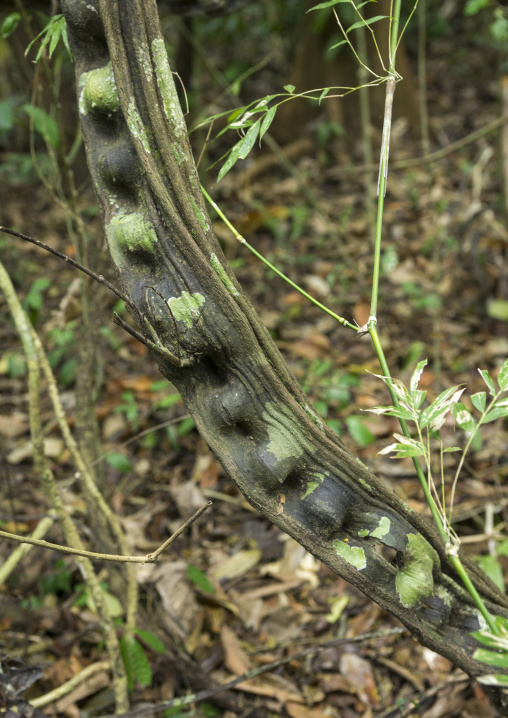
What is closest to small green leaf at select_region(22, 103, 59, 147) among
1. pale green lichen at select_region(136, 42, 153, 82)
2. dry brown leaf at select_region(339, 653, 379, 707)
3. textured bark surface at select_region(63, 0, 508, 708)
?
textured bark surface at select_region(63, 0, 508, 708)

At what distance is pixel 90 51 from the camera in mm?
1202

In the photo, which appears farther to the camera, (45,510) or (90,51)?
(45,510)

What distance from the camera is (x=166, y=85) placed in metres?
1.14

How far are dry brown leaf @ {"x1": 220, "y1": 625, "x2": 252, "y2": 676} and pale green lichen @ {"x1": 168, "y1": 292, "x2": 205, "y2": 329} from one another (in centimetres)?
143

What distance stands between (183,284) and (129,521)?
6.18ft

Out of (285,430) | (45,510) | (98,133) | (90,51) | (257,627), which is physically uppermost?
(90,51)

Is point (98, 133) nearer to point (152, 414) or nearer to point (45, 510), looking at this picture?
point (45, 510)

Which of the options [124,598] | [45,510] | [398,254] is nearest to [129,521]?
[45,510]

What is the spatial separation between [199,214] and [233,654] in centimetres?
162

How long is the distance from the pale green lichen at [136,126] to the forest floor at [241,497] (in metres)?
0.98

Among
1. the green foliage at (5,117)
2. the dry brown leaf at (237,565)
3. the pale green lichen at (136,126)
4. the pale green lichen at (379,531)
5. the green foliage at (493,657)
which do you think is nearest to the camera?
the green foliage at (493,657)

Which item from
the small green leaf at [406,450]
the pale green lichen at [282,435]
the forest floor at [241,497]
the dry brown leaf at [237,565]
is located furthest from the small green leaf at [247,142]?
the dry brown leaf at [237,565]

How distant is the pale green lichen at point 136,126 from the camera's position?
1.11 metres

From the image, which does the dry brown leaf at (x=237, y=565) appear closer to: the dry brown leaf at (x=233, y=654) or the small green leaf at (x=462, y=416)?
the dry brown leaf at (x=233, y=654)
